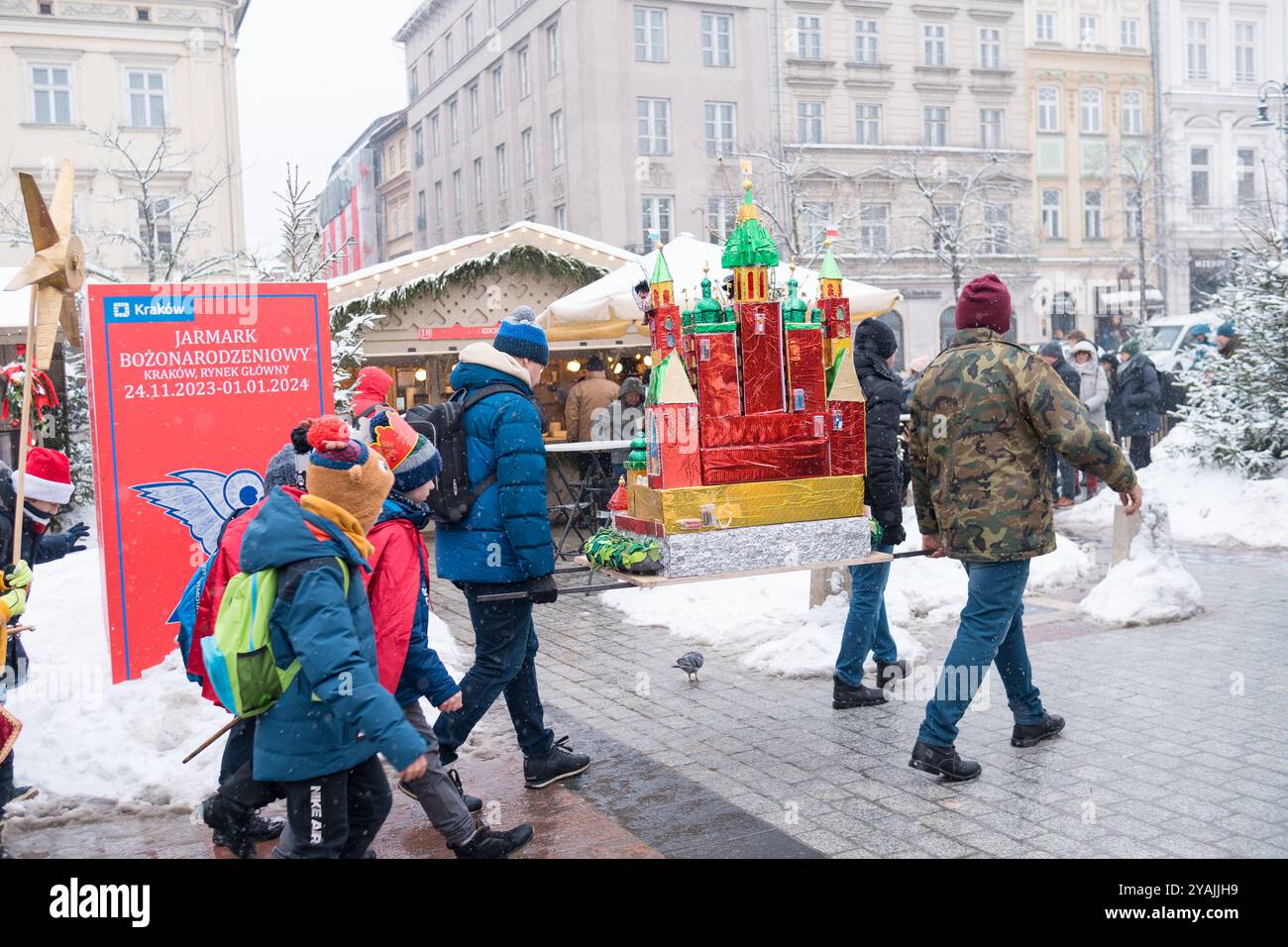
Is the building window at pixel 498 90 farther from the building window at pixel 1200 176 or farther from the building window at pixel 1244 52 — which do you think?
the building window at pixel 1200 176

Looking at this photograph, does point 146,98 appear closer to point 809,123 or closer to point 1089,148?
point 809,123

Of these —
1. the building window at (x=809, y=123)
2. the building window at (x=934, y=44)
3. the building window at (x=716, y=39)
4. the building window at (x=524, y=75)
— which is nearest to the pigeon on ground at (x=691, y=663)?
the building window at (x=716, y=39)

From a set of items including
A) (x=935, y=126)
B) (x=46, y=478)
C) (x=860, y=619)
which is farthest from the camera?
(x=935, y=126)

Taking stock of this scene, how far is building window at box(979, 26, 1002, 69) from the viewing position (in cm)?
4178

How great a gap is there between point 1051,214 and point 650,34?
16.6 meters

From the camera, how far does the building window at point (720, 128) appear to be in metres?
37.3

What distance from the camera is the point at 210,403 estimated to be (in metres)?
6.60

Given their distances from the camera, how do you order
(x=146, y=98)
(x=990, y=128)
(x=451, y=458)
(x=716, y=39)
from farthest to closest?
(x=990, y=128) < (x=716, y=39) < (x=146, y=98) < (x=451, y=458)

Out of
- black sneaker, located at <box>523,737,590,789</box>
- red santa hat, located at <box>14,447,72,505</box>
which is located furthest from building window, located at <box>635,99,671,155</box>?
black sneaker, located at <box>523,737,590,789</box>

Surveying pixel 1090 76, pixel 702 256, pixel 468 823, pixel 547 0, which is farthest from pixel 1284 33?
pixel 468 823

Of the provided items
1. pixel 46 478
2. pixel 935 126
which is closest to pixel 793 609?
pixel 46 478

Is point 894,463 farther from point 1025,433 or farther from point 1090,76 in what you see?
point 1090,76

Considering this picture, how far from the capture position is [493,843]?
175 inches

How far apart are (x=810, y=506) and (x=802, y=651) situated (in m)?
1.68
